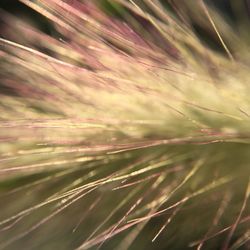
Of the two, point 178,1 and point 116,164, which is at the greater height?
point 178,1

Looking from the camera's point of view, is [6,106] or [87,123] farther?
[6,106]

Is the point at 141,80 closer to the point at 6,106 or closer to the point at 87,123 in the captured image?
the point at 87,123

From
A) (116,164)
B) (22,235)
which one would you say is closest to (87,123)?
(116,164)

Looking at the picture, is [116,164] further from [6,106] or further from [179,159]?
[6,106]

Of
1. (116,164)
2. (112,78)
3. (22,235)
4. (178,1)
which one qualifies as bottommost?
(22,235)

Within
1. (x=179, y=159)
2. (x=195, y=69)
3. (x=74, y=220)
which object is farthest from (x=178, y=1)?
(x=74, y=220)

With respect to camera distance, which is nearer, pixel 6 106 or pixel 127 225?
pixel 127 225
